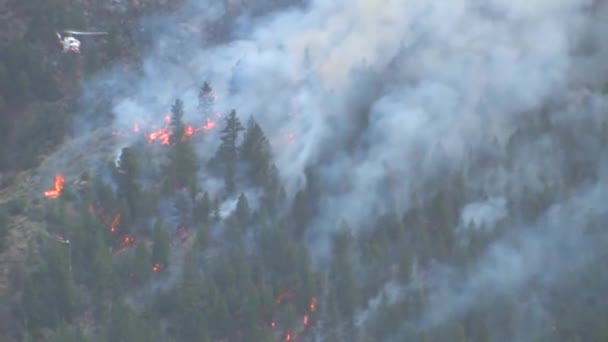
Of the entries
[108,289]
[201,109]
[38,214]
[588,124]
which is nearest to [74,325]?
[108,289]

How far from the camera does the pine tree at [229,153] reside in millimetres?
79875

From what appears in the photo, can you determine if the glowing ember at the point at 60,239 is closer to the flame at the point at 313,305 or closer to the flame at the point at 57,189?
the flame at the point at 57,189

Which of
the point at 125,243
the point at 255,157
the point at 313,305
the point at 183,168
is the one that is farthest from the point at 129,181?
the point at 313,305

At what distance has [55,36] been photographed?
88.5 meters

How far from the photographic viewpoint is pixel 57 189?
79.1m

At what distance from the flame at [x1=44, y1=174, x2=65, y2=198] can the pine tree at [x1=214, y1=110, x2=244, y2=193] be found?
8.52 metres

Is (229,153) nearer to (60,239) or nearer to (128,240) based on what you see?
(128,240)

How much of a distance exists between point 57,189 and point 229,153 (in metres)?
9.46

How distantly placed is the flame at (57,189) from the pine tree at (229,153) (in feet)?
27.9

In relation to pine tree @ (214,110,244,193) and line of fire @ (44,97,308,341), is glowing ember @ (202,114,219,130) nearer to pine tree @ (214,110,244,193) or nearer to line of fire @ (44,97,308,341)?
pine tree @ (214,110,244,193)

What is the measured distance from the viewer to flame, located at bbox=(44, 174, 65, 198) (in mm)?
78562

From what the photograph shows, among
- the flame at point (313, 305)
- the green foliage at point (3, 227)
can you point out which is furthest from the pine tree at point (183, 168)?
the flame at point (313, 305)

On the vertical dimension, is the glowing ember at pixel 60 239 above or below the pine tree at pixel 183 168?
below

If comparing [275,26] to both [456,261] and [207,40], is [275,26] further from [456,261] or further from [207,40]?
[456,261]
